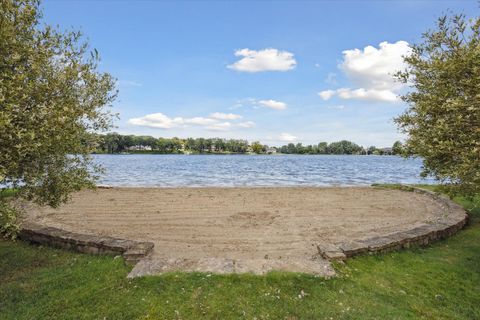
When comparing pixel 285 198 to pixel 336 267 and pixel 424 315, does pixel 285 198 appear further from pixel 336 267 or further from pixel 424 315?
pixel 424 315

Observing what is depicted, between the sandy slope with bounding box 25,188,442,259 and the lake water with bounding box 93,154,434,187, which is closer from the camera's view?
the sandy slope with bounding box 25,188,442,259

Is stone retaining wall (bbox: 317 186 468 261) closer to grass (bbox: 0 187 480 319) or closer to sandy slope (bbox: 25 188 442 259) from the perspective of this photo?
grass (bbox: 0 187 480 319)

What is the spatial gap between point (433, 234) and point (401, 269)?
3816 mm

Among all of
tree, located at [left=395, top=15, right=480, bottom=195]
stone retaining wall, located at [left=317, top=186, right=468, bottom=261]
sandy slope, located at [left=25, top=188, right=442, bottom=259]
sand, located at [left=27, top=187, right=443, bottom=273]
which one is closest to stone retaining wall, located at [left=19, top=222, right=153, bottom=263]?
sand, located at [left=27, top=187, right=443, bottom=273]

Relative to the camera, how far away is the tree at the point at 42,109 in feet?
23.0

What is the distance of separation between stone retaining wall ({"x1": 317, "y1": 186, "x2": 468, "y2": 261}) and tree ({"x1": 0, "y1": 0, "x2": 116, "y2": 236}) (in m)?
8.98

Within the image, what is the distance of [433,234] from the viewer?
12.0 m

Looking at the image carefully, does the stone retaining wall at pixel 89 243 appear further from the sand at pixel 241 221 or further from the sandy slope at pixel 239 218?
the sandy slope at pixel 239 218

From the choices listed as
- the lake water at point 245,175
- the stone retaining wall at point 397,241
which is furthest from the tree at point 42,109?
the stone retaining wall at point 397,241

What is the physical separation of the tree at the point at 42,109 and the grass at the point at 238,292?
6.87ft

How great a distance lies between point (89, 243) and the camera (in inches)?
412

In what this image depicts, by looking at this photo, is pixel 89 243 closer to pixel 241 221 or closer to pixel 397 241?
pixel 241 221

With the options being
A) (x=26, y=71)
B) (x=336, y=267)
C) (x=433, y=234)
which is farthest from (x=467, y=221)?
(x=26, y=71)

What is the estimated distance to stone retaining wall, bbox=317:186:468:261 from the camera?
10.3 metres
